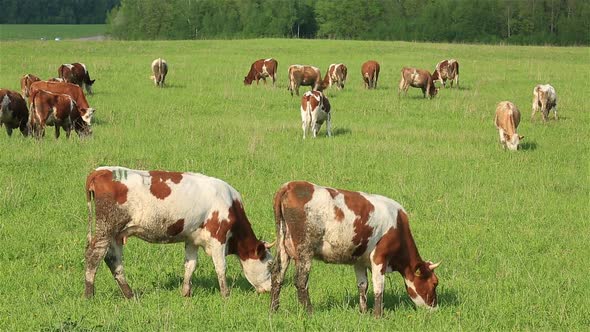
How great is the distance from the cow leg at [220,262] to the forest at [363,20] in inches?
3503

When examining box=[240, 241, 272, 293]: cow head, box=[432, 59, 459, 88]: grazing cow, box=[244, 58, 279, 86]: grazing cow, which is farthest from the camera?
box=[432, 59, 459, 88]: grazing cow

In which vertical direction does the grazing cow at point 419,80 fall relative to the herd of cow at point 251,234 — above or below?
above

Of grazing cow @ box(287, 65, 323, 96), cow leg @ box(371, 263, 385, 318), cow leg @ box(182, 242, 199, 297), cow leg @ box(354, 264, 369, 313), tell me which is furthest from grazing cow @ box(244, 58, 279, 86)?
cow leg @ box(371, 263, 385, 318)

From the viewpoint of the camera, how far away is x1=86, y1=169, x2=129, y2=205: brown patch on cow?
8500mm

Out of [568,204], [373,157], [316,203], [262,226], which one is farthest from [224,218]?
[373,157]

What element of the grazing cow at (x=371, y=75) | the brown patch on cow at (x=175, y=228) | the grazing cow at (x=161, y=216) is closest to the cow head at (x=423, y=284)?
the grazing cow at (x=161, y=216)

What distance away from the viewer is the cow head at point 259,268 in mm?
9273

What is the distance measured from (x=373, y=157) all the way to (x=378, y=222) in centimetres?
961

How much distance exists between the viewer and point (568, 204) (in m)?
14.1

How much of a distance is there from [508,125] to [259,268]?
13285 mm

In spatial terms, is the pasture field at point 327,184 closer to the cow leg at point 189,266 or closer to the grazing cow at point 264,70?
the cow leg at point 189,266

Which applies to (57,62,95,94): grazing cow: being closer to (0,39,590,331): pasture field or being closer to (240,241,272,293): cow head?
(0,39,590,331): pasture field

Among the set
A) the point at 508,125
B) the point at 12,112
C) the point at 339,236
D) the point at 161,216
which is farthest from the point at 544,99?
the point at 161,216

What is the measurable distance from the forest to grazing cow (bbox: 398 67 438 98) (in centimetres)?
6465
